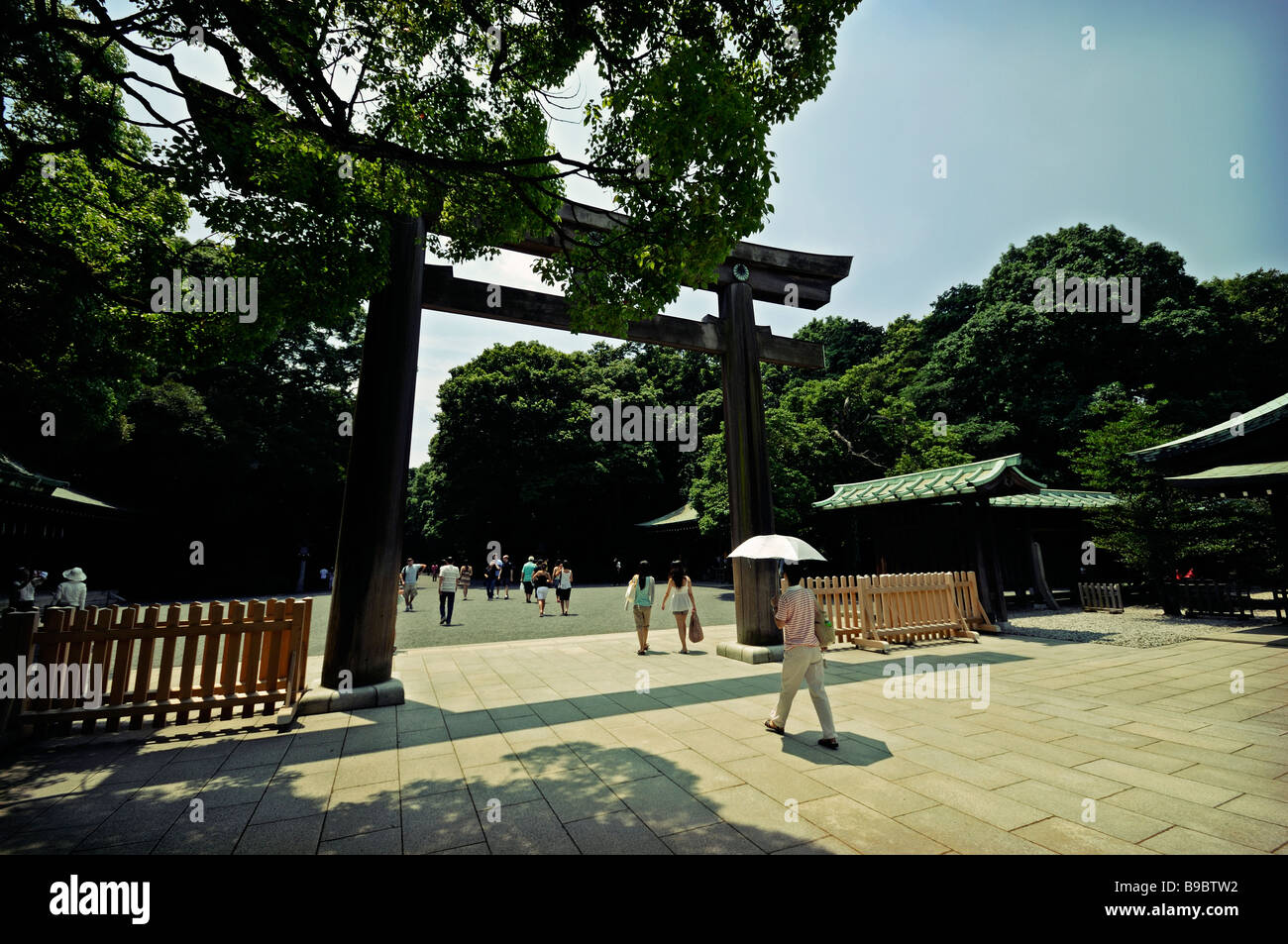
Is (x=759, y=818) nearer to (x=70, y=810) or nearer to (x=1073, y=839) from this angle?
(x=1073, y=839)

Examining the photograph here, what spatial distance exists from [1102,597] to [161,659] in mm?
21596

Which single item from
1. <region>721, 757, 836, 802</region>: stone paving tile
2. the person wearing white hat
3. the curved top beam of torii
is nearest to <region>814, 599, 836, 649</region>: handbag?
<region>721, 757, 836, 802</region>: stone paving tile

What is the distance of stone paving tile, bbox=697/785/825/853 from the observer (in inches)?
122

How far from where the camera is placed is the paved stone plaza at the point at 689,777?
10.2 feet

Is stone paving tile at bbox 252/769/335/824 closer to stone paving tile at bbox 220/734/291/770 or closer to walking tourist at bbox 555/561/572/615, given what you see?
stone paving tile at bbox 220/734/291/770

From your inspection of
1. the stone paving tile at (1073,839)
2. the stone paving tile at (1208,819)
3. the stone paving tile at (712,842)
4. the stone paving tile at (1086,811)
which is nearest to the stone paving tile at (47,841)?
the stone paving tile at (712,842)

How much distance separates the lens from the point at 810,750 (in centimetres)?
461

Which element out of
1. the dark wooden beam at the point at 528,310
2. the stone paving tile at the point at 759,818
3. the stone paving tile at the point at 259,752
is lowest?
the stone paving tile at the point at 259,752

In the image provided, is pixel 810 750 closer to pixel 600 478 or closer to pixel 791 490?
pixel 791 490

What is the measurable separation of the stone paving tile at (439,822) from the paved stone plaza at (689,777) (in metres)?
0.02

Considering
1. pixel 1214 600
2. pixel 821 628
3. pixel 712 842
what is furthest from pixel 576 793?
pixel 1214 600

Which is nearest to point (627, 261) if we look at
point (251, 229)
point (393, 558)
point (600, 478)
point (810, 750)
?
point (251, 229)

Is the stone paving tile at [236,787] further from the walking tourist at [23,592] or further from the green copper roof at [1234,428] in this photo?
the walking tourist at [23,592]

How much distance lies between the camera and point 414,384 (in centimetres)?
674
